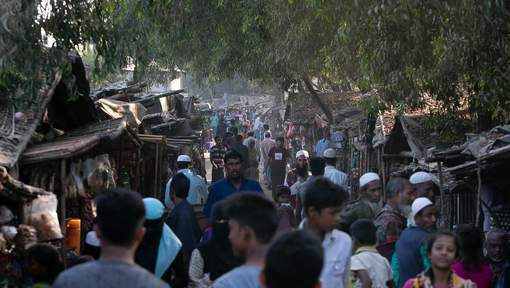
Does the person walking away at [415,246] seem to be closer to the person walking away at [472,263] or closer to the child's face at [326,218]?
the person walking away at [472,263]

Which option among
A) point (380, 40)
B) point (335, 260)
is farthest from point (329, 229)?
point (380, 40)

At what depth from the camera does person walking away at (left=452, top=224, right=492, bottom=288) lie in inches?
293

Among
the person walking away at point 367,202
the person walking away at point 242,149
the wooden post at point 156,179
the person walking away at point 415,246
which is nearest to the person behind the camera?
the person walking away at point 415,246

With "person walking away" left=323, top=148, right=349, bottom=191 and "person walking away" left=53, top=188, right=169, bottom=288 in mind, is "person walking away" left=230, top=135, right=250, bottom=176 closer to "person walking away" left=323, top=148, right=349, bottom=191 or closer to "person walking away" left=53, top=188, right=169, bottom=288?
"person walking away" left=323, top=148, right=349, bottom=191

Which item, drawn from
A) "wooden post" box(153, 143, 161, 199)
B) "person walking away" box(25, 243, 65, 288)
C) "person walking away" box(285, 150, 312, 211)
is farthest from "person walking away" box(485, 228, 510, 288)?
"wooden post" box(153, 143, 161, 199)

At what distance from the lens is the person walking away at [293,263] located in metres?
3.63

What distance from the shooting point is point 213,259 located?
7.40m

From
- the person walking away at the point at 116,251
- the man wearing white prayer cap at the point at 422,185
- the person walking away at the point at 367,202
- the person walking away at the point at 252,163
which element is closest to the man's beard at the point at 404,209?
the person walking away at the point at 367,202

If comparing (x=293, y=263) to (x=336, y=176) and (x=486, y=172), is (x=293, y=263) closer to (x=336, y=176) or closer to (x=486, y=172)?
(x=486, y=172)

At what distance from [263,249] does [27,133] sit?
6.57 metres

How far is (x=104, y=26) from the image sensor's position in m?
10.6

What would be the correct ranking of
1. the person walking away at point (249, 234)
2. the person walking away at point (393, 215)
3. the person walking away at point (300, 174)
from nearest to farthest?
the person walking away at point (249, 234)
the person walking away at point (393, 215)
the person walking away at point (300, 174)

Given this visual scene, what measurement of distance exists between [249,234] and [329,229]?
1053mm

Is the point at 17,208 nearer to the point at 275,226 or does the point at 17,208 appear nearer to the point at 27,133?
the point at 27,133
